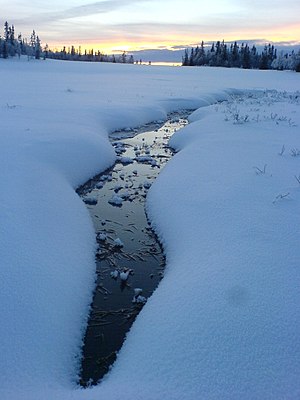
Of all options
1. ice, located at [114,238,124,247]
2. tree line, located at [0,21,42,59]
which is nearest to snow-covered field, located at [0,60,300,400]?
ice, located at [114,238,124,247]

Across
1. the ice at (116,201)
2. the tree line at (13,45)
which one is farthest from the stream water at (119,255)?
the tree line at (13,45)

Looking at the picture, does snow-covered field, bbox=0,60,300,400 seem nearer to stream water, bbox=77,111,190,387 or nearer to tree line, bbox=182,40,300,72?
stream water, bbox=77,111,190,387

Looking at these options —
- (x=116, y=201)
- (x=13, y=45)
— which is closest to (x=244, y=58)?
(x=13, y=45)

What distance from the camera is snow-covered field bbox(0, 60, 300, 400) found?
363 cm

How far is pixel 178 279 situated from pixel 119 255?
1.85 m

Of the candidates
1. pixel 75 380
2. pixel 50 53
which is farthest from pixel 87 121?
pixel 50 53

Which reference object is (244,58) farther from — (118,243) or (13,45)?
(118,243)

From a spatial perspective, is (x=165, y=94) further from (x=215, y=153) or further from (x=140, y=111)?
(x=215, y=153)

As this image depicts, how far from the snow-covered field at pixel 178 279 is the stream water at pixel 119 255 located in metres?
0.22

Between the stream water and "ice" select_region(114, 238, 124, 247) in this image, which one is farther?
"ice" select_region(114, 238, 124, 247)

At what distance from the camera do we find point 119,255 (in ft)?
22.2

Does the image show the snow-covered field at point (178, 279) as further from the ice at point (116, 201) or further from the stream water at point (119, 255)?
the ice at point (116, 201)

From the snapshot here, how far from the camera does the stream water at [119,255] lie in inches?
189

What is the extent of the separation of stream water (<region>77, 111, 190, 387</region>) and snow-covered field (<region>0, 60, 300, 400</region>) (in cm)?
22
